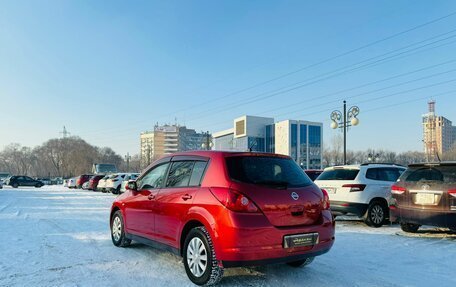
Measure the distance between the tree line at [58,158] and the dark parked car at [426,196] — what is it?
3713 inches

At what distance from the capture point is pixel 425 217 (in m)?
7.93

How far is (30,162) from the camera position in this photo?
128625 mm

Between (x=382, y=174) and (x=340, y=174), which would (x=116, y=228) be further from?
(x=382, y=174)

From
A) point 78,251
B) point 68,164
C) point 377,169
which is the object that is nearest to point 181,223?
point 78,251

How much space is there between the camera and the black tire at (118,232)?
6.86m

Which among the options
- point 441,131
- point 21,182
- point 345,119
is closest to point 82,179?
point 21,182

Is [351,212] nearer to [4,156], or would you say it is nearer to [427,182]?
[427,182]

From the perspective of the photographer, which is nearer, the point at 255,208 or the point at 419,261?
the point at 255,208

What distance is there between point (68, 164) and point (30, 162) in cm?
2915

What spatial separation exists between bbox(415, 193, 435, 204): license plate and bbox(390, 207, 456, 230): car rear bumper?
0.18 meters

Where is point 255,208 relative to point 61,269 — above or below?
above

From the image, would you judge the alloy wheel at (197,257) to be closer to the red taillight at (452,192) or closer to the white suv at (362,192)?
the red taillight at (452,192)

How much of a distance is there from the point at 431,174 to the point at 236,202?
5618mm

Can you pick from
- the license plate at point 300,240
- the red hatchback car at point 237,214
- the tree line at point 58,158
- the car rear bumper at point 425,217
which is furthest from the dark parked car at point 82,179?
the tree line at point 58,158
